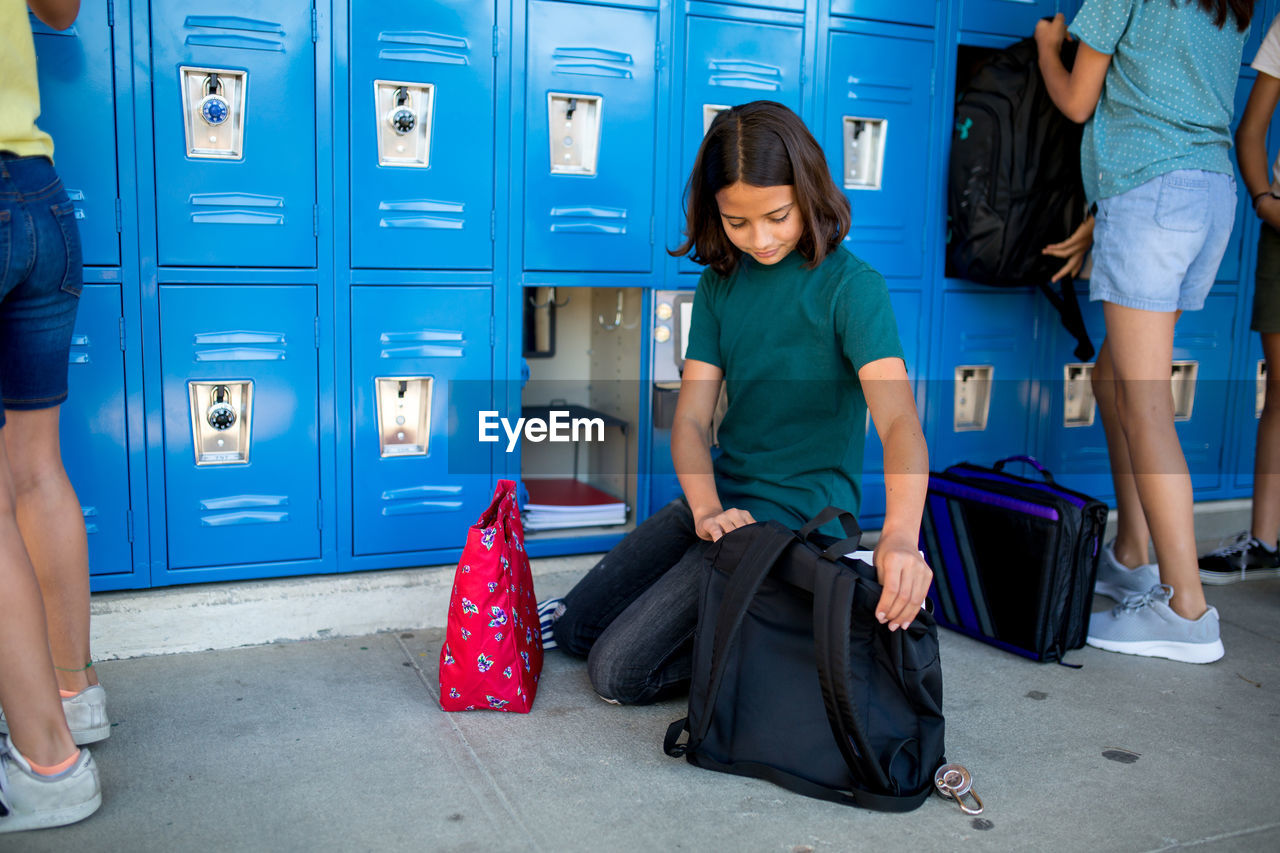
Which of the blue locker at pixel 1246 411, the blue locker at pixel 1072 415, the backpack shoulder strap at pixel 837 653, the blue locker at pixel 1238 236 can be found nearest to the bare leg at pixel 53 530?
the backpack shoulder strap at pixel 837 653

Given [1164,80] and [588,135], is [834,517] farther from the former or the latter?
[1164,80]

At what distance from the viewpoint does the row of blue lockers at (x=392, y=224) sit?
2660 mm

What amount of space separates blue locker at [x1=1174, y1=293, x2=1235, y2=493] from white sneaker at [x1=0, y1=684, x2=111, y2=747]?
11.5 ft

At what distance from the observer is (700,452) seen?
96.3 inches

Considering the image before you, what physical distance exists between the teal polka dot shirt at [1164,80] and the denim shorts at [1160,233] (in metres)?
0.04

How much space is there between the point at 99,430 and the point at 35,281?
2.47 ft

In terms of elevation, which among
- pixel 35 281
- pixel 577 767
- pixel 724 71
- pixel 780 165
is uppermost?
pixel 724 71

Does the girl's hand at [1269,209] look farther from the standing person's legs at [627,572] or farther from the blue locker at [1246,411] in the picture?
the standing person's legs at [627,572]

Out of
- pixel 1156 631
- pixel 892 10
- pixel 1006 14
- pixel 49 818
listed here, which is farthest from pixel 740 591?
pixel 1006 14

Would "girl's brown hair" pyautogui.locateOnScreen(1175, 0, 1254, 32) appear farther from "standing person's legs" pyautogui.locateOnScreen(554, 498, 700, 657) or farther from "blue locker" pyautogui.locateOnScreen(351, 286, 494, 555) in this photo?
"blue locker" pyautogui.locateOnScreen(351, 286, 494, 555)

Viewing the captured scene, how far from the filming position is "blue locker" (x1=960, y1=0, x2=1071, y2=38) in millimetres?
3533

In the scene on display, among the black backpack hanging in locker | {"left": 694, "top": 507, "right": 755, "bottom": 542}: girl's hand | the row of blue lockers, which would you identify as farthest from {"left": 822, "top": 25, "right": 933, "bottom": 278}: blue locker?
{"left": 694, "top": 507, "right": 755, "bottom": 542}: girl's hand

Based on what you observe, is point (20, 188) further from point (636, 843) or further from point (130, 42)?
point (636, 843)

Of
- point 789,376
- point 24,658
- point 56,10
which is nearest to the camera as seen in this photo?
point 24,658
